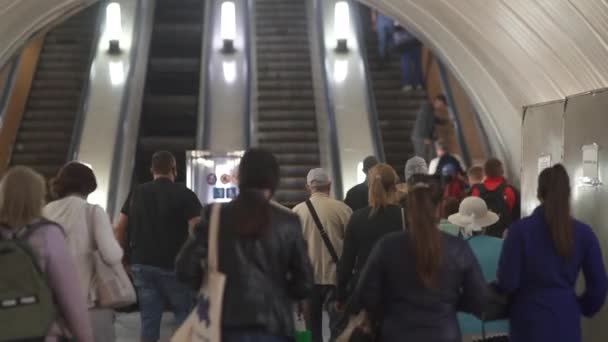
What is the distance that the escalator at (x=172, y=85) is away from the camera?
58.8ft

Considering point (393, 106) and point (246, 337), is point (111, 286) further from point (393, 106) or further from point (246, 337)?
point (393, 106)

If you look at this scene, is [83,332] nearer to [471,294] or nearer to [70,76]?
[471,294]

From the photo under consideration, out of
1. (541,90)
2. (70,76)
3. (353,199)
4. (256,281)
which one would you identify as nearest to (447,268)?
(256,281)

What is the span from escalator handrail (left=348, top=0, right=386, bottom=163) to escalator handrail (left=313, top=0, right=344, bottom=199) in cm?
56

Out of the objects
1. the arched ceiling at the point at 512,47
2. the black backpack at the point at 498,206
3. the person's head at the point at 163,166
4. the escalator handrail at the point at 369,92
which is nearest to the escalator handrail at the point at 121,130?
the escalator handrail at the point at 369,92

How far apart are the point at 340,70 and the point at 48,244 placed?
44.2 ft

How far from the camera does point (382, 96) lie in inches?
725

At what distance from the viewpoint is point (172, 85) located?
20.8 meters

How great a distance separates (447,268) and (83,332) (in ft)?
5.03

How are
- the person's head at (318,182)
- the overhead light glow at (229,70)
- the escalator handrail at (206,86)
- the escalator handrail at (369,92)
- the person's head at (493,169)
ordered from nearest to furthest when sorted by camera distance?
1. the person's head at (318,182)
2. the person's head at (493,169)
3. the escalator handrail at (369,92)
4. the escalator handrail at (206,86)
5. the overhead light glow at (229,70)

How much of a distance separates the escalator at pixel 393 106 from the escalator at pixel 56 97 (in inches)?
194

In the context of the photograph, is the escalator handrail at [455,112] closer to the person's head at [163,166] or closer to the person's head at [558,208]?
the person's head at [163,166]

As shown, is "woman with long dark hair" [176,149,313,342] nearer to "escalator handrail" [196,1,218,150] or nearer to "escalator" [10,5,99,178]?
"escalator handrail" [196,1,218,150]

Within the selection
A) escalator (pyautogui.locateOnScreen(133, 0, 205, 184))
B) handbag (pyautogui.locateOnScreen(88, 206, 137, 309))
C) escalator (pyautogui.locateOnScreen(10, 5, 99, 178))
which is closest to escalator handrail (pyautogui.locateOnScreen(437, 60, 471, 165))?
escalator (pyautogui.locateOnScreen(133, 0, 205, 184))
